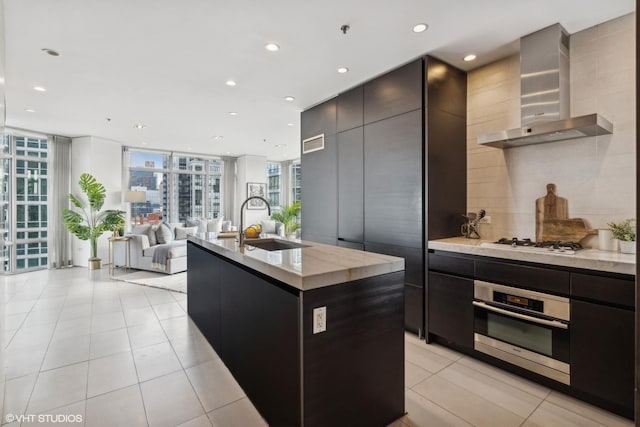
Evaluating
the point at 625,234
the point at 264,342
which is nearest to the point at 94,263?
the point at 264,342

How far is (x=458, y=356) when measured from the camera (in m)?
2.61

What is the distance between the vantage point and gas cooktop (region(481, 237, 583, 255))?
7.21 feet

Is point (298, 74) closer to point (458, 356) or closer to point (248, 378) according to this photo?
point (248, 378)

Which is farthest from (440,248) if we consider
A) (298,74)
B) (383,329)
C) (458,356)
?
(298,74)

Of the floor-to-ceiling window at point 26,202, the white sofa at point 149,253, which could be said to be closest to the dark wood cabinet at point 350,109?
the white sofa at point 149,253

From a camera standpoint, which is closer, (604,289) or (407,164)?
(604,289)

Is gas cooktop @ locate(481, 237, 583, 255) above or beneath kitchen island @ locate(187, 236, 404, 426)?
above

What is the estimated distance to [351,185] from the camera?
145 inches

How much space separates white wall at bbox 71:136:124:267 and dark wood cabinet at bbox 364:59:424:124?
6.16 meters

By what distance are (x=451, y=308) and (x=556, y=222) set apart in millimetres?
1156

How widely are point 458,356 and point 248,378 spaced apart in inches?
70.3

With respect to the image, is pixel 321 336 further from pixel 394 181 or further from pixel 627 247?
pixel 627 247

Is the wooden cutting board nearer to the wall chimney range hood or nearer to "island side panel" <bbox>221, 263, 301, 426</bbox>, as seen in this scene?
the wall chimney range hood

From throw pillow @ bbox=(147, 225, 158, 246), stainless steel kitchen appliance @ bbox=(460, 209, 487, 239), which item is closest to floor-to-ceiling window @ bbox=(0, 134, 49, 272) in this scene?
throw pillow @ bbox=(147, 225, 158, 246)
